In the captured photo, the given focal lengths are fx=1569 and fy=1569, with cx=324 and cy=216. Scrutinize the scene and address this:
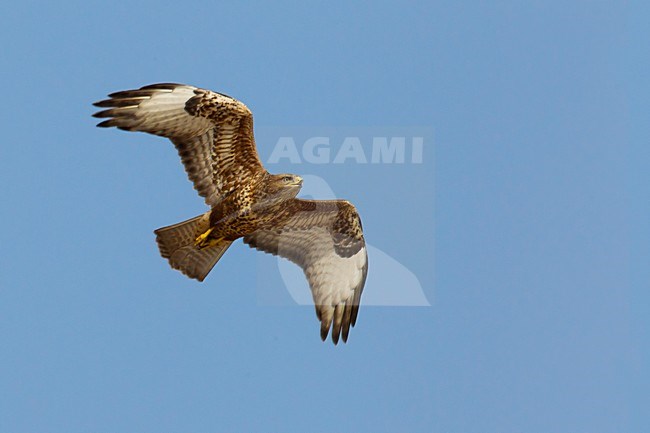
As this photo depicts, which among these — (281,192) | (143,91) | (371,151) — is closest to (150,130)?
(143,91)

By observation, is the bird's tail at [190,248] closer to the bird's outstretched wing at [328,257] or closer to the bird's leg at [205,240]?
the bird's leg at [205,240]

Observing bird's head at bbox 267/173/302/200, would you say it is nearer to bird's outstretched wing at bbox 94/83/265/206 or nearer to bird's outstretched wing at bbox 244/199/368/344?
bird's outstretched wing at bbox 94/83/265/206

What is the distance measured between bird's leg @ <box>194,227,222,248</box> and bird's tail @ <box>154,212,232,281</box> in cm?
2

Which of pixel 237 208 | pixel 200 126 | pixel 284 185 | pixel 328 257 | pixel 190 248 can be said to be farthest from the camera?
pixel 328 257

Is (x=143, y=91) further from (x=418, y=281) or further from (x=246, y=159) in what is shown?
(x=418, y=281)

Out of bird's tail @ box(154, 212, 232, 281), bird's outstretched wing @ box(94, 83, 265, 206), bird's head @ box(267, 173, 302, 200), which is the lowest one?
bird's tail @ box(154, 212, 232, 281)

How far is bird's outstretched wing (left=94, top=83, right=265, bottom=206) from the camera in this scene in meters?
14.4

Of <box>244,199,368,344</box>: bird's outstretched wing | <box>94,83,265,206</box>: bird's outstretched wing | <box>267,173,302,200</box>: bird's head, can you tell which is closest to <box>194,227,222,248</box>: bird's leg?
<box>94,83,265,206</box>: bird's outstretched wing

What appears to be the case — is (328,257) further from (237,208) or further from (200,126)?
(200,126)

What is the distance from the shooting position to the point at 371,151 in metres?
15.6

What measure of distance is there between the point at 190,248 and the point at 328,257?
1425 mm

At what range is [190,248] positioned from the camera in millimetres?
15016

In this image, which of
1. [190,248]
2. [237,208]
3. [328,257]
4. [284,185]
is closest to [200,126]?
[237,208]

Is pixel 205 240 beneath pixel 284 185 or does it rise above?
beneath
